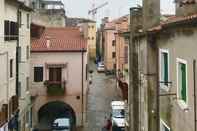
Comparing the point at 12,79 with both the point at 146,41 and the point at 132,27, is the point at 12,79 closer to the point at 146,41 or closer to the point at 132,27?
the point at 132,27

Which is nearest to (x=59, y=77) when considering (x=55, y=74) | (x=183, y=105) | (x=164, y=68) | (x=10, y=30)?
(x=55, y=74)

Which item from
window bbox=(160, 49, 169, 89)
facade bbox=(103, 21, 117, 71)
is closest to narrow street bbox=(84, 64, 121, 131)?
facade bbox=(103, 21, 117, 71)

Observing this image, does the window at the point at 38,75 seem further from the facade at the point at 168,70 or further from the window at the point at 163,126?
the window at the point at 163,126

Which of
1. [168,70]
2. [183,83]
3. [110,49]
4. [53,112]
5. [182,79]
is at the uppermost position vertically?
[110,49]

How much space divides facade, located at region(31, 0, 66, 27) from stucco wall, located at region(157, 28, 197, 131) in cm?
3800

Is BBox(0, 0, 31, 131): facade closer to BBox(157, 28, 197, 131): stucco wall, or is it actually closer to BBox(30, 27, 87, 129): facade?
BBox(30, 27, 87, 129): facade

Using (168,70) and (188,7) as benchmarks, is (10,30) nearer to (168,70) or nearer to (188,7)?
(168,70)

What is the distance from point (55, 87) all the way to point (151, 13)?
19955 millimetres

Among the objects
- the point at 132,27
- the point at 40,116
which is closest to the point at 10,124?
the point at 132,27

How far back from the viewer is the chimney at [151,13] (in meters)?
19.6

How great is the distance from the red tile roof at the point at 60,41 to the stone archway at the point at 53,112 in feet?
15.1

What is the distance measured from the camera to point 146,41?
18828 mm

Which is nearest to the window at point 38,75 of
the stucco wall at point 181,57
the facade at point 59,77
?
the facade at point 59,77

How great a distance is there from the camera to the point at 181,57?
13.8 meters
